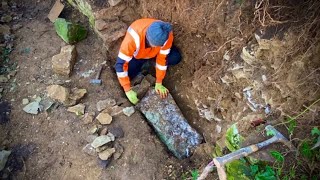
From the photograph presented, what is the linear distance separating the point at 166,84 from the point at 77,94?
3.89 feet

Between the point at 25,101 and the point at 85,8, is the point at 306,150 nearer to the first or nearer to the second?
the point at 25,101

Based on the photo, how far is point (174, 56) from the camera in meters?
4.38

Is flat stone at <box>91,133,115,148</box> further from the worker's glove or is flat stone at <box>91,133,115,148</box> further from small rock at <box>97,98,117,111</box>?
the worker's glove

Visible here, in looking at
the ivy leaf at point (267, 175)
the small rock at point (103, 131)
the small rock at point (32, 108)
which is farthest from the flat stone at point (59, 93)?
the ivy leaf at point (267, 175)

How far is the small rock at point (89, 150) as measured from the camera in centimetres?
384

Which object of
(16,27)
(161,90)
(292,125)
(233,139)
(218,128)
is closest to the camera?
(292,125)

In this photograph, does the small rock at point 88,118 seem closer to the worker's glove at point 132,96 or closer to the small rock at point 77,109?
the small rock at point 77,109

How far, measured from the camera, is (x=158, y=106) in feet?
14.1

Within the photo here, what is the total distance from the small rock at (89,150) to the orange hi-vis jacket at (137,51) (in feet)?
2.74

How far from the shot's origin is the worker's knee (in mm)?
4347

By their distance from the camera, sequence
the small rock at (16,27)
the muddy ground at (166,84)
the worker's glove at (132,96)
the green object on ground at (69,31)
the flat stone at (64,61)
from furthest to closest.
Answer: the small rock at (16,27)
the green object on ground at (69,31)
the flat stone at (64,61)
the worker's glove at (132,96)
the muddy ground at (166,84)

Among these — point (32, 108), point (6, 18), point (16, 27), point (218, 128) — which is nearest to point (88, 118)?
point (32, 108)

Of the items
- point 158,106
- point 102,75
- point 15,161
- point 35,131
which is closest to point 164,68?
point 158,106

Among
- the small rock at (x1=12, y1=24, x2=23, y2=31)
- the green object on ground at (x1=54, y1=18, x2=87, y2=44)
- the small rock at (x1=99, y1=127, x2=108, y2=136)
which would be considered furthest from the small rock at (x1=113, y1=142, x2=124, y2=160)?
the small rock at (x1=12, y1=24, x2=23, y2=31)
